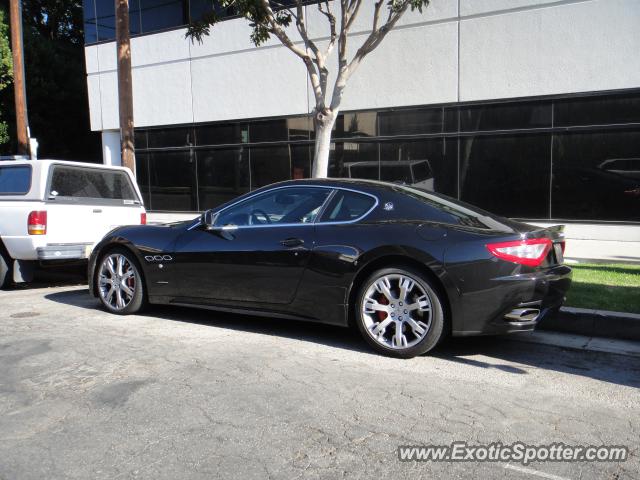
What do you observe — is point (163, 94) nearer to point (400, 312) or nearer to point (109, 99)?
point (109, 99)

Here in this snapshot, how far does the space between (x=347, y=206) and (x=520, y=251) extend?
150cm

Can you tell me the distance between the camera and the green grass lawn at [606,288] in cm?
584

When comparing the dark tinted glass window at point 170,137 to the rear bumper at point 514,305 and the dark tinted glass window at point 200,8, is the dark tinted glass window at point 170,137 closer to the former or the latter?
the dark tinted glass window at point 200,8

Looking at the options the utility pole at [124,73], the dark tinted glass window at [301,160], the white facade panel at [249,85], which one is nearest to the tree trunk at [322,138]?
the utility pole at [124,73]

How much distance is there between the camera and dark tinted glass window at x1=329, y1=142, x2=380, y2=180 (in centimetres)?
1309

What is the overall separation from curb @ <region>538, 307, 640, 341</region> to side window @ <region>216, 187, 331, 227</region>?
229 cm

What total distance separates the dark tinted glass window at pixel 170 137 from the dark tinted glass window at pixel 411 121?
5963 mm

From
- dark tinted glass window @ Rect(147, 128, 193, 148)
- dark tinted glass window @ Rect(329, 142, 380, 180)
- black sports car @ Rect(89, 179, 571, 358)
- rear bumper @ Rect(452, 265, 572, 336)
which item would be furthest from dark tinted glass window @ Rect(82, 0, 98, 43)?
rear bumper @ Rect(452, 265, 572, 336)

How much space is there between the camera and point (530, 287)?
4.39 meters

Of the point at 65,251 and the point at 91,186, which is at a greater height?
the point at 91,186

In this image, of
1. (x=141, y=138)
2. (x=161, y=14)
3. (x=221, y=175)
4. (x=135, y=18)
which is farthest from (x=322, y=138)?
(x=135, y=18)

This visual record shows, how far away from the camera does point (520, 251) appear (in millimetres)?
4410

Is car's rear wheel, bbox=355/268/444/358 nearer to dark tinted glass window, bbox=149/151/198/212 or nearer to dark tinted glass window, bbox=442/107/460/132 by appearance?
dark tinted glass window, bbox=442/107/460/132

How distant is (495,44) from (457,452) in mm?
10089
